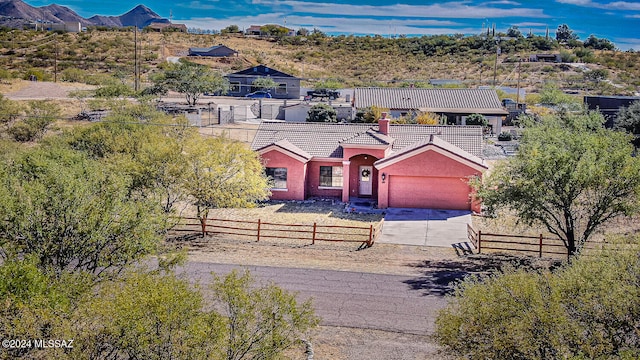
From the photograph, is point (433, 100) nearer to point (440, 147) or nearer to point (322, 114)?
point (322, 114)

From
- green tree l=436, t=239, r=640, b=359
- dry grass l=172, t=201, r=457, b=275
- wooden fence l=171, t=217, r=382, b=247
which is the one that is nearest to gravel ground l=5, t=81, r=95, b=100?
wooden fence l=171, t=217, r=382, b=247

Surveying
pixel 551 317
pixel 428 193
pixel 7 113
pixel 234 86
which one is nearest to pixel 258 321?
pixel 551 317

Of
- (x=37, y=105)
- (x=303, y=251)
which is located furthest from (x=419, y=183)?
(x=37, y=105)

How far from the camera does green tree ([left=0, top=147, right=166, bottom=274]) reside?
1734 cm

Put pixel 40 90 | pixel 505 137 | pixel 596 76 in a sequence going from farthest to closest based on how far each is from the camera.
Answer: pixel 596 76 < pixel 40 90 < pixel 505 137

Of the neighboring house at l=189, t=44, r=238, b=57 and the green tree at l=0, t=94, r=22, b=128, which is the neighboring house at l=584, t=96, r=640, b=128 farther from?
the neighboring house at l=189, t=44, r=238, b=57

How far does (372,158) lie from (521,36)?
110585 millimetres

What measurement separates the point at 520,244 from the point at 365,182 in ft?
39.4

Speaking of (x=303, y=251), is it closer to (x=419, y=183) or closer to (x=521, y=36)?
(x=419, y=183)

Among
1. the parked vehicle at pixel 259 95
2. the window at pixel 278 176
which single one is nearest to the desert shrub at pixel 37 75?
the parked vehicle at pixel 259 95

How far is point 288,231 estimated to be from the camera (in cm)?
3064

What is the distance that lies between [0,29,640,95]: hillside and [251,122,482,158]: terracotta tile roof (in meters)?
46.4

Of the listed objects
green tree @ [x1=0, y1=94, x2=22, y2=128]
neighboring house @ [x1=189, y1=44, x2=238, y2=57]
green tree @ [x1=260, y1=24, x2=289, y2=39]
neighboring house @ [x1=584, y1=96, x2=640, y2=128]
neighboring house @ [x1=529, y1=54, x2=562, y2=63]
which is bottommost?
green tree @ [x1=0, y1=94, x2=22, y2=128]

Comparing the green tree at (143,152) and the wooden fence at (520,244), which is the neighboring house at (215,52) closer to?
the green tree at (143,152)
